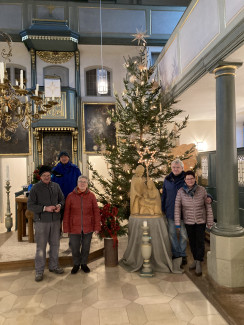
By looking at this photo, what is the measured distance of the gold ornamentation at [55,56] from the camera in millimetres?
9945

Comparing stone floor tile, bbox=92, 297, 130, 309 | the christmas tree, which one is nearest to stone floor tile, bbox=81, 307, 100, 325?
stone floor tile, bbox=92, 297, 130, 309

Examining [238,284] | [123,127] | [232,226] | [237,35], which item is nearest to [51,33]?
[123,127]

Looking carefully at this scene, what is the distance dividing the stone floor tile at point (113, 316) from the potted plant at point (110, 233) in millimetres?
1389

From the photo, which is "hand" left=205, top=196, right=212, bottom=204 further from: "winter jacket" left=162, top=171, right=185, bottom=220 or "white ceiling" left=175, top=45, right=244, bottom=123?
"white ceiling" left=175, top=45, right=244, bottom=123

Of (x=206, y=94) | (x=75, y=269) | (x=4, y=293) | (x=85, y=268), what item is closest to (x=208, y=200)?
(x=85, y=268)

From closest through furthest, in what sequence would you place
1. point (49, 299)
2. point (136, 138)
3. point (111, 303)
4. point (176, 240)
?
1. point (111, 303)
2. point (49, 299)
3. point (176, 240)
4. point (136, 138)

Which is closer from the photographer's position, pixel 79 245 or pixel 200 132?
pixel 79 245

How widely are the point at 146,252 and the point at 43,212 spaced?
5.64 ft

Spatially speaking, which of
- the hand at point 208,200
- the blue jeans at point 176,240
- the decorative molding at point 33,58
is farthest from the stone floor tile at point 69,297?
the decorative molding at point 33,58

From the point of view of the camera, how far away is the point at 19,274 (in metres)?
4.49

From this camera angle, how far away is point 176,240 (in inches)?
177

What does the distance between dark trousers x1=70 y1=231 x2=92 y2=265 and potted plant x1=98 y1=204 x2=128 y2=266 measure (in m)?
0.40

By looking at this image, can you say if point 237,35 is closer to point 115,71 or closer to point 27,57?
point 115,71

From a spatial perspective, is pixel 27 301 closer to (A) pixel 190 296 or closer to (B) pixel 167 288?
(B) pixel 167 288
